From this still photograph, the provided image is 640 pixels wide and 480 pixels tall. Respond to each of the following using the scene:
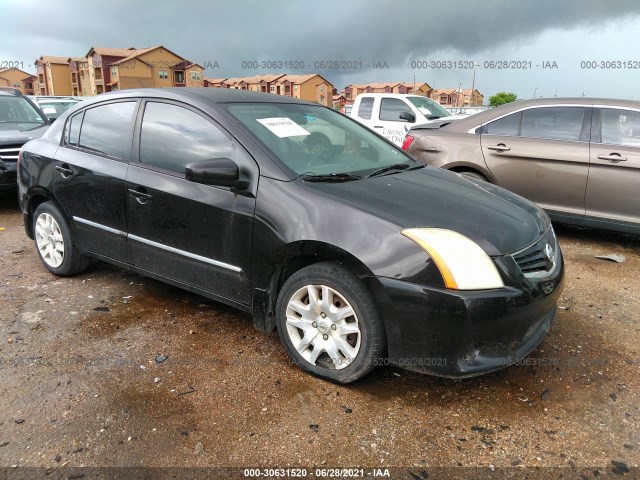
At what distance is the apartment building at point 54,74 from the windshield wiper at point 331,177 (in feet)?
217

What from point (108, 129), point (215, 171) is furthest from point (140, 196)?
point (215, 171)

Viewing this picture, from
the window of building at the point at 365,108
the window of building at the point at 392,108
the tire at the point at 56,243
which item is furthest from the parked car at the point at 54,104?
the tire at the point at 56,243

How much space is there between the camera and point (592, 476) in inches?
82.0

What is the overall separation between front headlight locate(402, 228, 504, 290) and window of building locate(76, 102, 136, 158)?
7.45 ft

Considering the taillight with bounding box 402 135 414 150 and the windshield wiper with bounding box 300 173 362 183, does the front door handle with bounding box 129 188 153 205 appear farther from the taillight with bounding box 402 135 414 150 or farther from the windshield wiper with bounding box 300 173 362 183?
the taillight with bounding box 402 135 414 150

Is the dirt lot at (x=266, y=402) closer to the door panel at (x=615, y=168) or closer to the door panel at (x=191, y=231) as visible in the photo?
the door panel at (x=191, y=231)

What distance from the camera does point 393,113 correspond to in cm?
1020

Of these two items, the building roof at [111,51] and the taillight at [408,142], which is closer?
the taillight at [408,142]

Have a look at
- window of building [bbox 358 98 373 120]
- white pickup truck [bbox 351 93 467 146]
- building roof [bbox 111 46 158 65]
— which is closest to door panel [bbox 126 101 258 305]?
white pickup truck [bbox 351 93 467 146]

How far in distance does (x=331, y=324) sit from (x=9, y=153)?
20.5 feet

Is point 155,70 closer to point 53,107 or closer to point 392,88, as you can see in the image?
point 392,88

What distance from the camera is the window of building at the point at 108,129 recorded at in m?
3.54

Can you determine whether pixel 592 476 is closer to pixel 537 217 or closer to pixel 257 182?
pixel 537 217

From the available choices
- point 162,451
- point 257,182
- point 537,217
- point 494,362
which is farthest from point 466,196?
point 162,451
